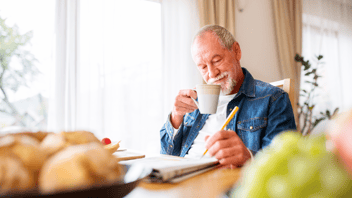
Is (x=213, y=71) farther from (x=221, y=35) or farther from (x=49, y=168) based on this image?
(x=49, y=168)

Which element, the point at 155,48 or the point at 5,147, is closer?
the point at 5,147

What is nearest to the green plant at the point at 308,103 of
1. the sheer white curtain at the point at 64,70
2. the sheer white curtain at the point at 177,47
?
the sheer white curtain at the point at 177,47

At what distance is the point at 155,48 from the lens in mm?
2525

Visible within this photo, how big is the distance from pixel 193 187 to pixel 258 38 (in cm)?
327

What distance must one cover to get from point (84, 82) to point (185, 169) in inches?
72.9

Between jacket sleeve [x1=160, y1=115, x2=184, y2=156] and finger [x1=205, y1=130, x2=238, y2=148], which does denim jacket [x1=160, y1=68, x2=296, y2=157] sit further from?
finger [x1=205, y1=130, x2=238, y2=148]

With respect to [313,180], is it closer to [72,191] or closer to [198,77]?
[72,191]

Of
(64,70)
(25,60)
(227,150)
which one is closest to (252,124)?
(227,150)

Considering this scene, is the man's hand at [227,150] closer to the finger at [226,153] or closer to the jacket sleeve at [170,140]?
the finger at [226,153]

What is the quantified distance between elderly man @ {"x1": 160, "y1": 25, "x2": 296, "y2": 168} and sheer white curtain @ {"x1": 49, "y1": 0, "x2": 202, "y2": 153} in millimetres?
1070

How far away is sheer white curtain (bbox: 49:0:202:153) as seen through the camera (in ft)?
6.83

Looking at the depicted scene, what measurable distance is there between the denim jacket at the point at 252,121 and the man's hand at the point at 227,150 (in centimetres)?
38

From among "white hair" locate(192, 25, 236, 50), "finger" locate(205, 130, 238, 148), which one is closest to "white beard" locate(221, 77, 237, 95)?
"white hair" locate(192, 25, 236, 50)

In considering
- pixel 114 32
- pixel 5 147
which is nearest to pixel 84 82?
pixel 114 32
